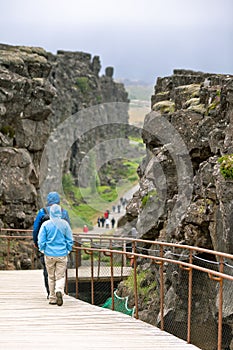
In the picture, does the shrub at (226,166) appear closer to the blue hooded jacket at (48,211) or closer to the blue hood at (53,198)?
the blue hooded jacket at (48,211)

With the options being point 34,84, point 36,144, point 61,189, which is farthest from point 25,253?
point 61,189

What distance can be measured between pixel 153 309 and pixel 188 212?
3508mm

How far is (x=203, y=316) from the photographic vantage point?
10.2 meters

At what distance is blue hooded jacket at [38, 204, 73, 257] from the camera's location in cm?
1086

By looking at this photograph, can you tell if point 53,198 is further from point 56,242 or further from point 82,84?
point 82,84

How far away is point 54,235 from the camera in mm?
10867

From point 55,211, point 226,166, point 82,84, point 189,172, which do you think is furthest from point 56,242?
point 82,84

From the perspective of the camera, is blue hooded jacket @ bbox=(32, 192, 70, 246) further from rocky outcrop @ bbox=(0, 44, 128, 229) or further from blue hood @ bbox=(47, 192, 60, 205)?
rocky outcrop @ bbox=(0, 44, 128, 229)

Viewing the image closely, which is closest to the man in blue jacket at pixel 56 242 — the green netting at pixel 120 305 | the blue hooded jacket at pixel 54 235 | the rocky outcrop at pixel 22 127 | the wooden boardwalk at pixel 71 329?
the blue hooded jacket at pixel 54 235

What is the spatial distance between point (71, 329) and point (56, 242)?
6.42 ft

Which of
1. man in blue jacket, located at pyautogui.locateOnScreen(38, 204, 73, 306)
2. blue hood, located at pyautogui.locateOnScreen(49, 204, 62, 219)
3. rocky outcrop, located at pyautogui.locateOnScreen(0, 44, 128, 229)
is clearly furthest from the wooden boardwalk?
rocky outcrop, located at pyautogui.locateOnScreen(0, 44, 128, 229)

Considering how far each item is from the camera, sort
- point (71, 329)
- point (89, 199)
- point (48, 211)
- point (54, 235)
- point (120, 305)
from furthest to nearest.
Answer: point (89, 199) → point (120, 305) → point (48, 211) → point (54, 235) → point (71, 329)

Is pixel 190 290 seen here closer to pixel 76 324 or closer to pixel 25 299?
pixel 76 324

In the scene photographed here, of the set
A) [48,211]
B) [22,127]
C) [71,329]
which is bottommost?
[71,329]
